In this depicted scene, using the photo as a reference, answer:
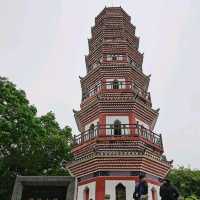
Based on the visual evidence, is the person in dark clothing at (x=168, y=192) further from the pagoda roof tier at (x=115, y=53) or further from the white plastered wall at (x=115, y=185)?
the pagoda roof tier at (x=115, y=53)

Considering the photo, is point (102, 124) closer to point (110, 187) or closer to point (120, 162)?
point (120, 162)

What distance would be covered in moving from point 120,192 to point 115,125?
3409 mm

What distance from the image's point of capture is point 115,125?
53.3 feet

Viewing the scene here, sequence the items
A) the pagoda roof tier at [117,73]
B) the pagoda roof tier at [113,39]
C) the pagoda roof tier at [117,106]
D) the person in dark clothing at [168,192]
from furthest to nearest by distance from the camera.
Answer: the pagoda roof tier at [113,39] → the pagoda roof tier at [117,73] → the pagoda roof tier at [117,106] → the person in dark clothing at [168,192]

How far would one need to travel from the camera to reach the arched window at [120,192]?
48.1 ft

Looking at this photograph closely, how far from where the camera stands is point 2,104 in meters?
20.4

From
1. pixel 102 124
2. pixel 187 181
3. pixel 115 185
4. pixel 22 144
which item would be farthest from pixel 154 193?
pixel 187 181

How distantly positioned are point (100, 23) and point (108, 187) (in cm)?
1160

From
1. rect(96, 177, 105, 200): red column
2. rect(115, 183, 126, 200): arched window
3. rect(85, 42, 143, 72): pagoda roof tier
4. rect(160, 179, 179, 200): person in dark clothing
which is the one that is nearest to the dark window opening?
rect(96, 177, 105, 200): red column

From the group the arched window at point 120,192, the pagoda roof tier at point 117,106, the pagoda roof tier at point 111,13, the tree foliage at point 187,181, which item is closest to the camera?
the arched window at point 120,192

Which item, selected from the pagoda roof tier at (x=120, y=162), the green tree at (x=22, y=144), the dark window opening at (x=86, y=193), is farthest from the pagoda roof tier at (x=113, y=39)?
the dark window opening at (x=86, y=193)

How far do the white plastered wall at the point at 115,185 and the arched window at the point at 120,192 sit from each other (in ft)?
0.48

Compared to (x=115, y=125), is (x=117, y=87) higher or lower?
→ higher

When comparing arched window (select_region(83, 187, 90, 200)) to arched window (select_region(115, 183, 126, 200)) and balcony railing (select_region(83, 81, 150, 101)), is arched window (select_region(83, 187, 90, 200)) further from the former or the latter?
balcony railing (select_region(83, 81, 150, 101))
